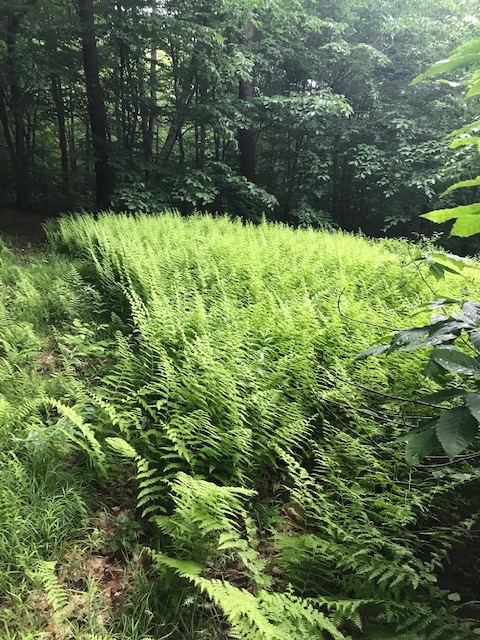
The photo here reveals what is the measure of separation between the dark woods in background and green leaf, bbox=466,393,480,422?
958 centimetres

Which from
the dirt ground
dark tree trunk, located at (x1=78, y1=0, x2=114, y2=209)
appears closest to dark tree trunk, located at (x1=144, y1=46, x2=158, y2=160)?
dark tree trunk, located at (x1=78, y1=0, x2=114, y2=209)

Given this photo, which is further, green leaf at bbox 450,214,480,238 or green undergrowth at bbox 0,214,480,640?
green undergrowth at bbox 0,214,480,640

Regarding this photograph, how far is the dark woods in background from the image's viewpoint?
9836 mm

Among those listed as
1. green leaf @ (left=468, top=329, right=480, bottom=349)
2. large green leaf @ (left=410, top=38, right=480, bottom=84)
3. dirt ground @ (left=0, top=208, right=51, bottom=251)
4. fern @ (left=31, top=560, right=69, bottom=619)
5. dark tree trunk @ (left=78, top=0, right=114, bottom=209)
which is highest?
dark tree trunk @ (left=78, top=0, right=114, bottom=209)

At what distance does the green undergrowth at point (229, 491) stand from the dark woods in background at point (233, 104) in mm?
7668

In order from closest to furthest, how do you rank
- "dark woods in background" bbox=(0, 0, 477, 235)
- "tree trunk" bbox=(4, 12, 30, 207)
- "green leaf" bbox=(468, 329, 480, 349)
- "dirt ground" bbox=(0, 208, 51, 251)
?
"green leaf" bbox=(468, 329, 480, 349)
"tree trunk" bbox=(4, 12, 30, 207)
"dirt ground" bbox=(0, 208, 51, 251)
"dark woods in background" bbox=(0, 0, 477, 235)

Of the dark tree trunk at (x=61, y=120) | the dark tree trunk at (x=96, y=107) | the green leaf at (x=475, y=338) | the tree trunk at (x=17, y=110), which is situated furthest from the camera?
the dark tree trunk at (x=61, y=120)

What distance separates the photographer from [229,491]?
6.53 ft

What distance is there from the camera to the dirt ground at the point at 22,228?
949cm

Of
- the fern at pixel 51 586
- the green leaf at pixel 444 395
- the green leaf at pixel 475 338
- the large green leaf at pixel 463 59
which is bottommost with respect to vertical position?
the fern at pixel 51 586

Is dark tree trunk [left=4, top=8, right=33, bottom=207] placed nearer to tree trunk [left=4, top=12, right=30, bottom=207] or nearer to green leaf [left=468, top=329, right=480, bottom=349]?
tree trunk [left=4, top=12, right=30, bottom=207]

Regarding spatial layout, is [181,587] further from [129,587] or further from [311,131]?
→ [311,131]

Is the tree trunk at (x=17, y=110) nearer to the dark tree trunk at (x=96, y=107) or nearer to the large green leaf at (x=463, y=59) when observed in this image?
the dark tree trunk at (x=96, y=107)

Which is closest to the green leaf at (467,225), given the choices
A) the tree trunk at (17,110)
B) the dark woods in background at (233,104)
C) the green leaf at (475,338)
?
the green leaf at (475,338)
